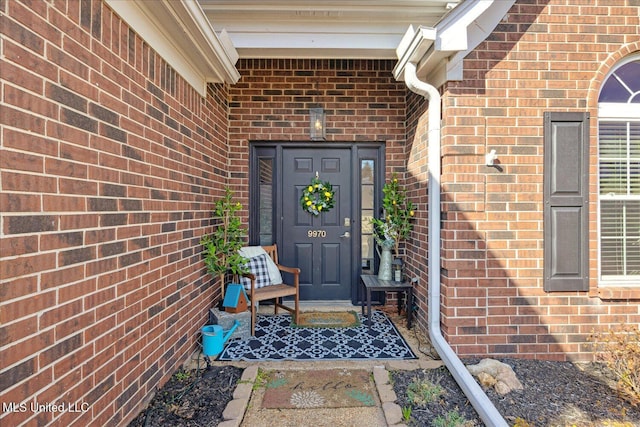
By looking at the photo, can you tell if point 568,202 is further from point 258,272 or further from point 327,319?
point 258,272

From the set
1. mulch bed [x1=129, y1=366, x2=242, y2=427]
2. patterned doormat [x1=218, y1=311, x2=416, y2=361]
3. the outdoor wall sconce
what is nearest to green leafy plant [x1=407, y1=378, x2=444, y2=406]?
patterned doormat [x1=218, y1=311, x2=416, y2=361]

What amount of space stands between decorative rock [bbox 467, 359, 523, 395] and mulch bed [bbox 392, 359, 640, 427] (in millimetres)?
47

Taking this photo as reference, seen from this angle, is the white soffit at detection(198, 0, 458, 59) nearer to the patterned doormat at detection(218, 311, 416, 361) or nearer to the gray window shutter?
the gray window shutter

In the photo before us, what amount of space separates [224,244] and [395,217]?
1.84 meters

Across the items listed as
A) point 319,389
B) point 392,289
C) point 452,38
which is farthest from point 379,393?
point 452,38

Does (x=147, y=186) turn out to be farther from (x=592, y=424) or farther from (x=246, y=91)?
(x=592, y=424)

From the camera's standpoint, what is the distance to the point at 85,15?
1551 millimetres

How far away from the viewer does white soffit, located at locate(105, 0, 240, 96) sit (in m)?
1.97

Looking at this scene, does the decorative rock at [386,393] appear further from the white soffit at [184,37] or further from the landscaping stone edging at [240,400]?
the white soffit at [184,37]

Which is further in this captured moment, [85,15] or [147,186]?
[147,186]

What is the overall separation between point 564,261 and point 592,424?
116 centimetres

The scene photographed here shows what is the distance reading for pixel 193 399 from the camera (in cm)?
215

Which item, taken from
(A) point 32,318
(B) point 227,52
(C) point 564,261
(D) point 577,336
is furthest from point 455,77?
(A) point 32,318

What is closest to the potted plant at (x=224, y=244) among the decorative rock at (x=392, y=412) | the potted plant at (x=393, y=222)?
the potted plant at (x=393, y=222)
